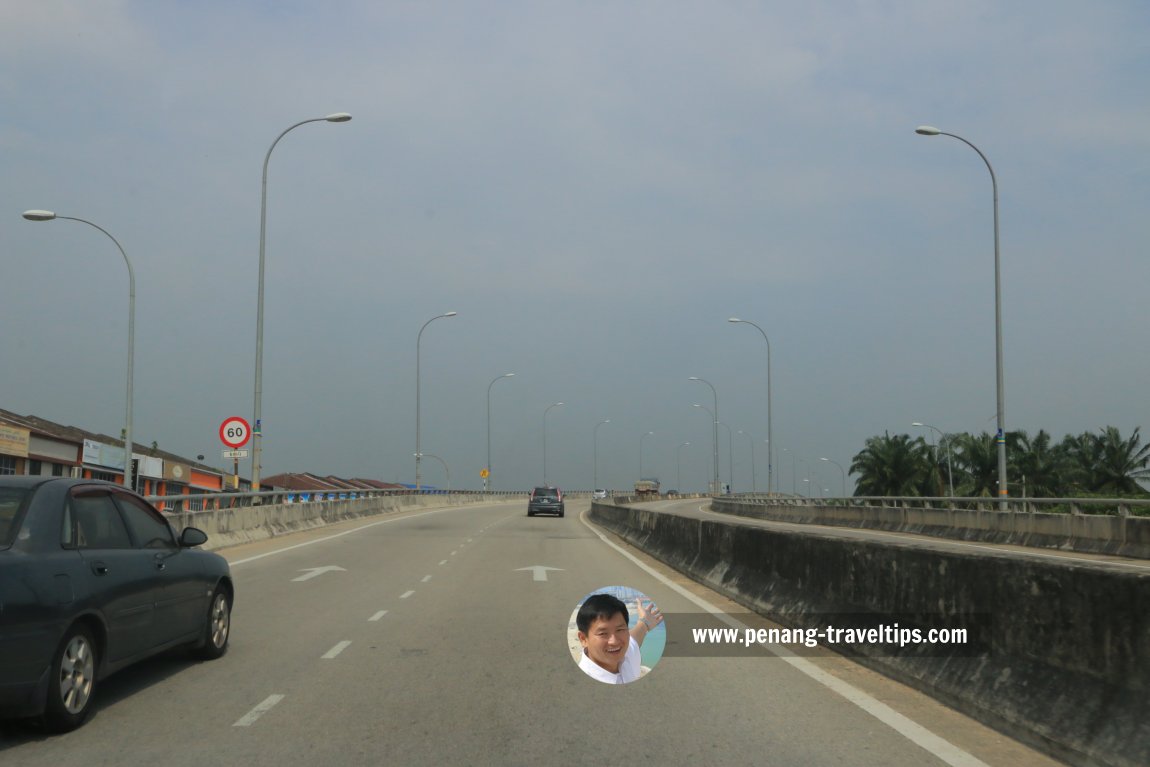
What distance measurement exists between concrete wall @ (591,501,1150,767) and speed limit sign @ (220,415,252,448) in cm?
1936

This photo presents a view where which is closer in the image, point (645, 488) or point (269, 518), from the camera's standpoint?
point (269, 518)

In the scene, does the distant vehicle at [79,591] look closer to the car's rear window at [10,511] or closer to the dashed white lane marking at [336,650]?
the car's rear window at [10,511]

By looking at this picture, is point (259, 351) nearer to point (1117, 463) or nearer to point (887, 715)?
point (887, 715)

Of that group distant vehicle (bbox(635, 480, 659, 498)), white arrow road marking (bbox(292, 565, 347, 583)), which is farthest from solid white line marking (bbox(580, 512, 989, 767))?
distant vehicle (bbox(635, 480, 659, 498))

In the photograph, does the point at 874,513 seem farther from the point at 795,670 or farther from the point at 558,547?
the point at 795,670

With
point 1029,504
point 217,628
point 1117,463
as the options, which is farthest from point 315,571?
point 1117,463

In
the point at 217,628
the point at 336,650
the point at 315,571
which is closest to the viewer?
the point at 217,628

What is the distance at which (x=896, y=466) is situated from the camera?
103 m

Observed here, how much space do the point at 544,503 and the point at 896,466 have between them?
57380mm

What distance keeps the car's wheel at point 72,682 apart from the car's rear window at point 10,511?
695 millimetres

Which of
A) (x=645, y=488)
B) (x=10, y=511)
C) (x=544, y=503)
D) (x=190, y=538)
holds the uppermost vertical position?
(x=10, y=511)

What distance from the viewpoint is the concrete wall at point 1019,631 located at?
5.92m

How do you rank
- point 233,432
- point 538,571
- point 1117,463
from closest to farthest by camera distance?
point 538,571
point 233,432
point 1117,463

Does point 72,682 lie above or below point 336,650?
above
